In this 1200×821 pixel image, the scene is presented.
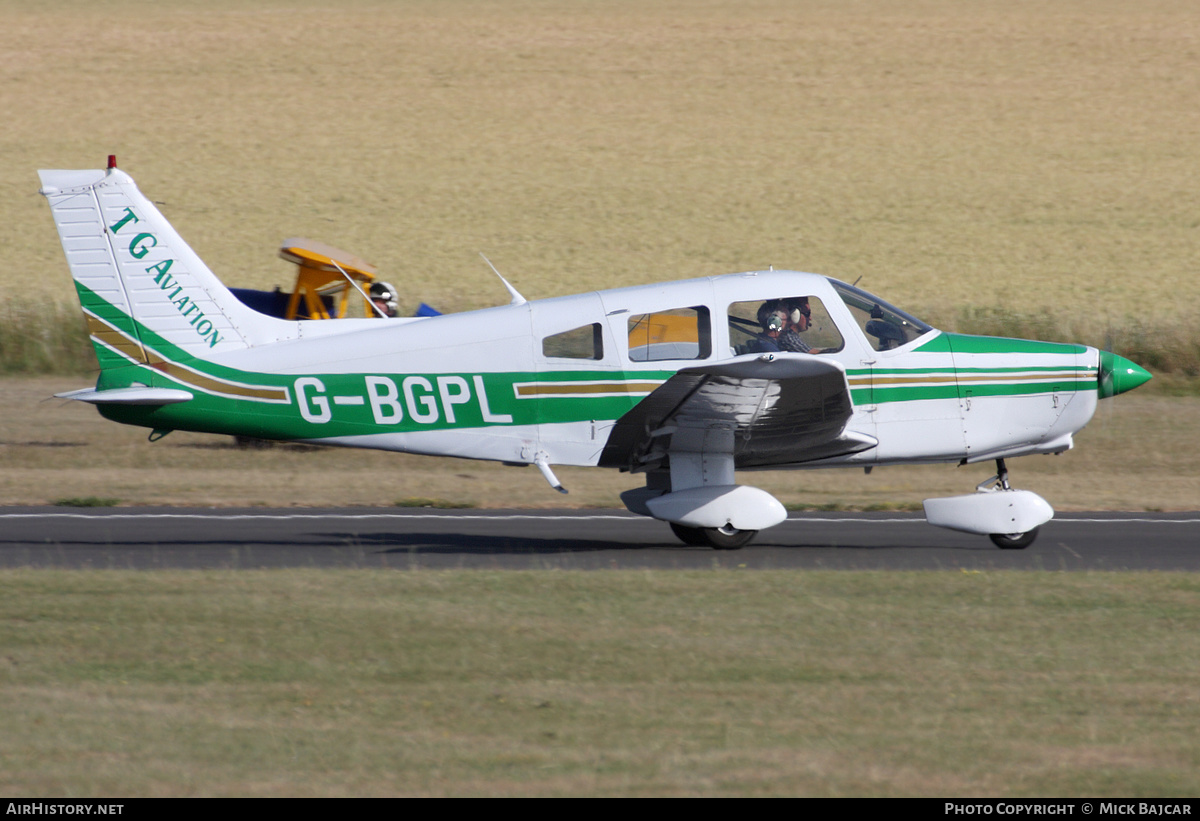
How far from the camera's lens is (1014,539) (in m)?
10.3

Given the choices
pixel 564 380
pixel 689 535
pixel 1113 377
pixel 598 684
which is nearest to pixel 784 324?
pixel 564 380

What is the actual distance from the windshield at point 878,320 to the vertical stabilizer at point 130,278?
15.0 feet

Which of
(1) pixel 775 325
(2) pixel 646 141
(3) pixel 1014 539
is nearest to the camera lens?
(1) pixel 775 325

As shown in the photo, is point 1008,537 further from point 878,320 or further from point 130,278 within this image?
point 130,278

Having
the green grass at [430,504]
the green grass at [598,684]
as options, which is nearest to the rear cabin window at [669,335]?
the green grass at [598,684]

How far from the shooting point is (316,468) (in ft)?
50.3

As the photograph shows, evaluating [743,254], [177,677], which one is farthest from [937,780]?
[743,254]

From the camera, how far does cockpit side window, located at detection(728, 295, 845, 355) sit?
970cm

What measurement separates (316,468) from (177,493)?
2.08 metres

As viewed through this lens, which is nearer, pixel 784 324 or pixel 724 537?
pixel 784 324

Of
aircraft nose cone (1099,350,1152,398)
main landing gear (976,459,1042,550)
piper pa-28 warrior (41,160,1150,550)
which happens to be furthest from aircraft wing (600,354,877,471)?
aircraft nose cone (1099,350,1152,398)

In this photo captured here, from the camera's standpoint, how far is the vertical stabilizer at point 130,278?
10078 millimetres

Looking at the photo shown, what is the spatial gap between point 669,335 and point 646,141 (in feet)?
84.6

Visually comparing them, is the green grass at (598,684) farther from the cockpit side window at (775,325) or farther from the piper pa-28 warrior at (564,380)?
the cockpit side window at (775,325)
